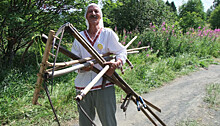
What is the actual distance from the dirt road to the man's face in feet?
3.89

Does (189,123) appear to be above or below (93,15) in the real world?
below

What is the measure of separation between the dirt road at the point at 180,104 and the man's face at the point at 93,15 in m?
1.19

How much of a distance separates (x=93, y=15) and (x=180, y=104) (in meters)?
2.98

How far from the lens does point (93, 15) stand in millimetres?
1842

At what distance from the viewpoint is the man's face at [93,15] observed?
1847 millimetres

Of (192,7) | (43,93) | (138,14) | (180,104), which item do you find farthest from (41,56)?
(192,7)

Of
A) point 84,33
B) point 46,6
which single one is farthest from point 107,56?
point 46,6

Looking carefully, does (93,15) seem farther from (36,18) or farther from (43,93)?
(36,18)

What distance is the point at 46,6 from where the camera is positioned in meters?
4.34

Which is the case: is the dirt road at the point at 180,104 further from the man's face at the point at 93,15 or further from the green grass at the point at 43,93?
the man's face at the point at 93,15

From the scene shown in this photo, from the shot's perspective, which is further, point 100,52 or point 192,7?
point 192,7

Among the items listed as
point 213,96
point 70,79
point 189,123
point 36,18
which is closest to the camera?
point 189,123

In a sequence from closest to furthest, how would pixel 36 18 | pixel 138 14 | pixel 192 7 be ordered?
pixel 36 18
pixel 138 14
pixel 192 7

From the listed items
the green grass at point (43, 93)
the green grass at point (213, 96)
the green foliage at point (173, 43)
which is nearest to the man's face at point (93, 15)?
the green grass at point (43, 93)
